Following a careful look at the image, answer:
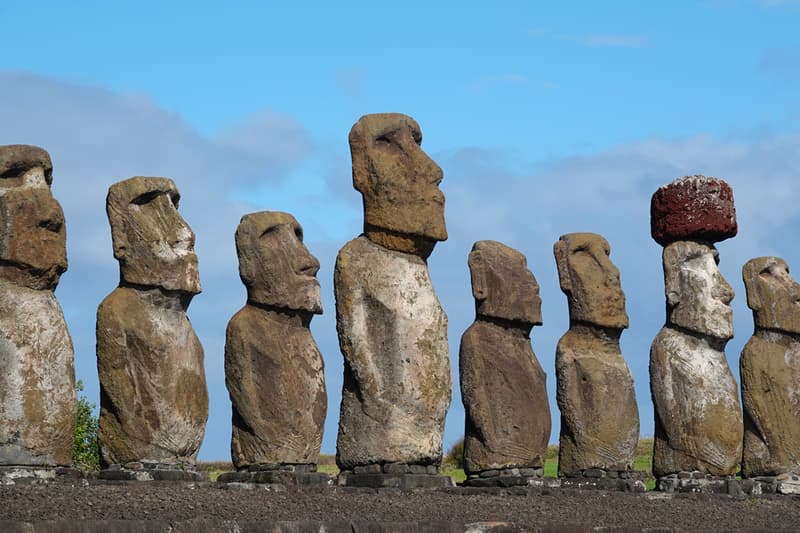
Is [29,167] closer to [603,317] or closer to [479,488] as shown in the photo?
[479,488]

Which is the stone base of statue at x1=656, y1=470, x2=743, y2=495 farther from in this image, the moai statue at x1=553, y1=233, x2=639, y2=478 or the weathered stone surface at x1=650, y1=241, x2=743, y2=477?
the moai statue at x1=553, y1=233, x2=639, y2=478

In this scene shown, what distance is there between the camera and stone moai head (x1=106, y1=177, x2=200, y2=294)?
1725cm

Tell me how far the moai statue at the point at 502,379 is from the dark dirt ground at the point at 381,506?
577 millimetres

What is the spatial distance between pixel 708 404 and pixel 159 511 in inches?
354

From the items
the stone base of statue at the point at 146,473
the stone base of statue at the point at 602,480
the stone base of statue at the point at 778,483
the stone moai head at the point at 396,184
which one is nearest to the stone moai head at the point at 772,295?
the stone base of statue at the point at 778,483

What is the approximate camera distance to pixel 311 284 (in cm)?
1830

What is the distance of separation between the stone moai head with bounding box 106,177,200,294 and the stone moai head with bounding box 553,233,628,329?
5705 millimetres

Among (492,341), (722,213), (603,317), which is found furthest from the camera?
(722,213)

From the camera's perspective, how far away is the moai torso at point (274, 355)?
17.9 meters

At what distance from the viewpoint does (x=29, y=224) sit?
1672 cm

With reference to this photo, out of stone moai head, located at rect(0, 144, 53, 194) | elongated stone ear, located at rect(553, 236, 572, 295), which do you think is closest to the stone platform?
elongated stone ear, located at rect(553, 236, 572, 295)

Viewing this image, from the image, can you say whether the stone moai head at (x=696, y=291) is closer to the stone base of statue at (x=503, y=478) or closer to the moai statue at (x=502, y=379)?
the moai statue at (x=502, y=379)

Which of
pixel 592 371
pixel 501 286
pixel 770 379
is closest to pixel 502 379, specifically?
pixel 501 286

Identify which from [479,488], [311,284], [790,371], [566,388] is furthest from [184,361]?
[790,371]
